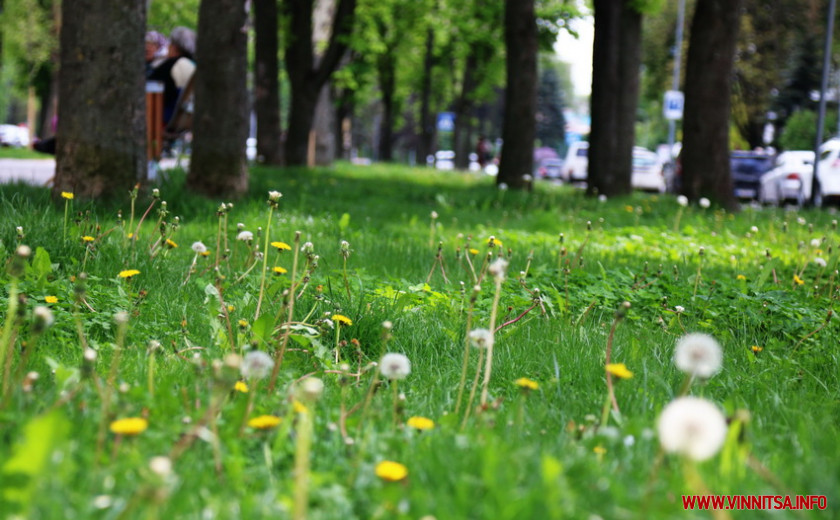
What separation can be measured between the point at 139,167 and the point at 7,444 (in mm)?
5236

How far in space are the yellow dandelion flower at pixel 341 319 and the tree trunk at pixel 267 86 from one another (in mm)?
15462

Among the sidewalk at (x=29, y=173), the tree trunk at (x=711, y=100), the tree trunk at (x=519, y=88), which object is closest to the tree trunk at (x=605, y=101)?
the tree trunk at (x=519, y=88)

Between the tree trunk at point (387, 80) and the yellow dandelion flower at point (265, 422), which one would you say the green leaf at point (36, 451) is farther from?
the tree trunk at point (387, 80)

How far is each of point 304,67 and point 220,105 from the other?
10.1m

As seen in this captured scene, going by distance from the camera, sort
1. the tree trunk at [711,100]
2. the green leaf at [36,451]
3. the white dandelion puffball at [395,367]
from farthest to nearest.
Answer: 1. the tree trunk at [711,100]
2. the white dandelion puffball at [395,367]
3. the green leaf at [36,451]

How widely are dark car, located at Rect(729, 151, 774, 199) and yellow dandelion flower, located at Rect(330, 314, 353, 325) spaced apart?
79.4 ft

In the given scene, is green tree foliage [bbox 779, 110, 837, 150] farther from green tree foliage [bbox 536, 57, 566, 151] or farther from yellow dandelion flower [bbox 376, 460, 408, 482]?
yellow dandelion flower [bbox 376, 460, 408, 482]

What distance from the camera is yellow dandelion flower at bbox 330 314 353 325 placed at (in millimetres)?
3645

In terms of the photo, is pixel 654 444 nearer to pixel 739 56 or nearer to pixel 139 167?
pixel 139 167

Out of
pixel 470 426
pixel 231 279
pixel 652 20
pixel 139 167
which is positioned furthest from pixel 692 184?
pixel 652 20

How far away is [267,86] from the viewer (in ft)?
62.9

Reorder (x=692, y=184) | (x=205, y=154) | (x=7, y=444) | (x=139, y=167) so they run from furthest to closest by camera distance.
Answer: (x=692, y=184), (x=205, y=154), (x=139, y=167), (x=7, y=444)

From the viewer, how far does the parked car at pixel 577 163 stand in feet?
117

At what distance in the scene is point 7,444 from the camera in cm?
221
